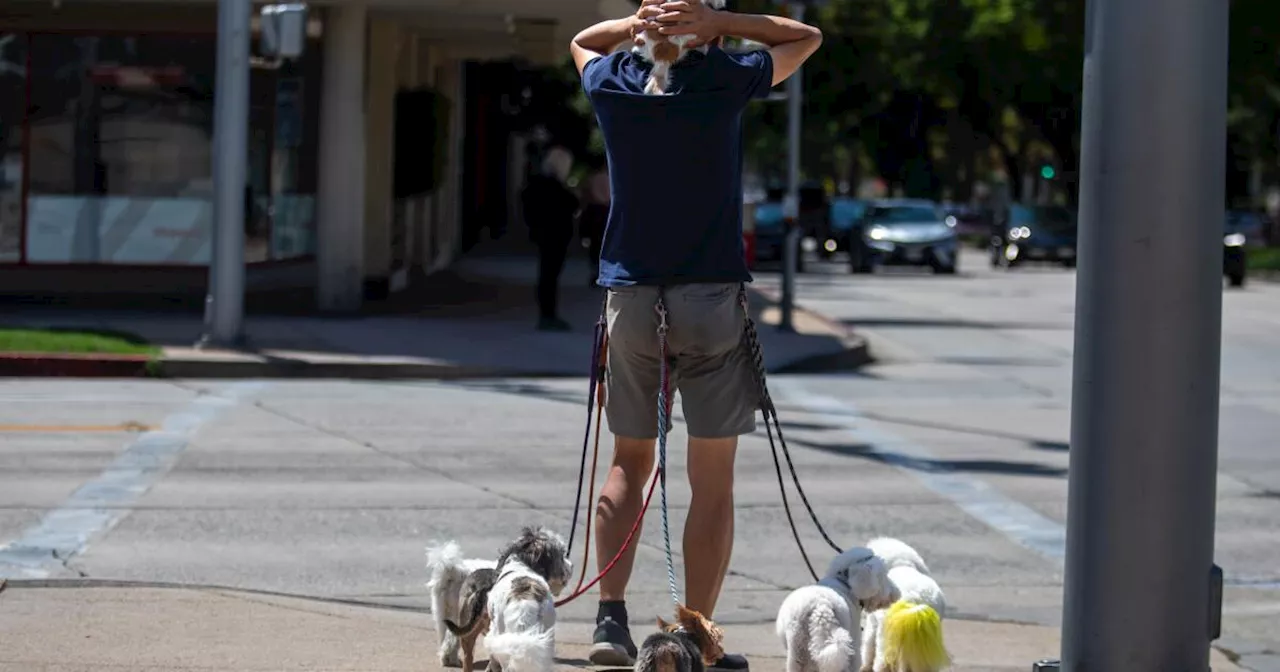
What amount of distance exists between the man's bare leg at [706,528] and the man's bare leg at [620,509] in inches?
6.8

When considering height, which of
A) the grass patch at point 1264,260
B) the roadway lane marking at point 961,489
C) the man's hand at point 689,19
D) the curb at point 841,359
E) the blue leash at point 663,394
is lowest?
the grass patch at point 1264,260

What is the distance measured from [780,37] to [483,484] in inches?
188

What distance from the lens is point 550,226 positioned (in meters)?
18.7

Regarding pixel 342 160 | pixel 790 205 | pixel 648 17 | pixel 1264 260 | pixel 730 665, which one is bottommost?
pixel 1264 260

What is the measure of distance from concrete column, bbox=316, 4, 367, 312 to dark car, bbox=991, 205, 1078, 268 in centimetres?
2890

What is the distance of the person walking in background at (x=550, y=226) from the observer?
61.1 ft

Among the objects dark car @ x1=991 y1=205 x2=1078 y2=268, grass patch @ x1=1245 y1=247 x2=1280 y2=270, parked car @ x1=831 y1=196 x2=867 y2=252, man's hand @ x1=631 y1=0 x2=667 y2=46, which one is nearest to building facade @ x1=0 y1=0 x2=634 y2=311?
man's hand @ x1=631 y1=0 x2=667 y2=46

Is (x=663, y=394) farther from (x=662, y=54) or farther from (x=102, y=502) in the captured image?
(x=102, y=502)

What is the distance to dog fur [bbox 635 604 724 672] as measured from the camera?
471 centimetres

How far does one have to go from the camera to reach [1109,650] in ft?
15.6

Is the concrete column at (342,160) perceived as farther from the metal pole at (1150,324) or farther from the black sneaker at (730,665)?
the metal pole at (1150,324)

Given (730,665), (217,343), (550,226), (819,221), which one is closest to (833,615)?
(730,665)

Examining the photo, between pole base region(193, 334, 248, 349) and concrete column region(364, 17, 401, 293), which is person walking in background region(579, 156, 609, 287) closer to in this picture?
concrete column region(364, 17, 401, 293)

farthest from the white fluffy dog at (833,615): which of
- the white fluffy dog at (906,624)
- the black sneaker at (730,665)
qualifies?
the black sneaker at (730,665)
